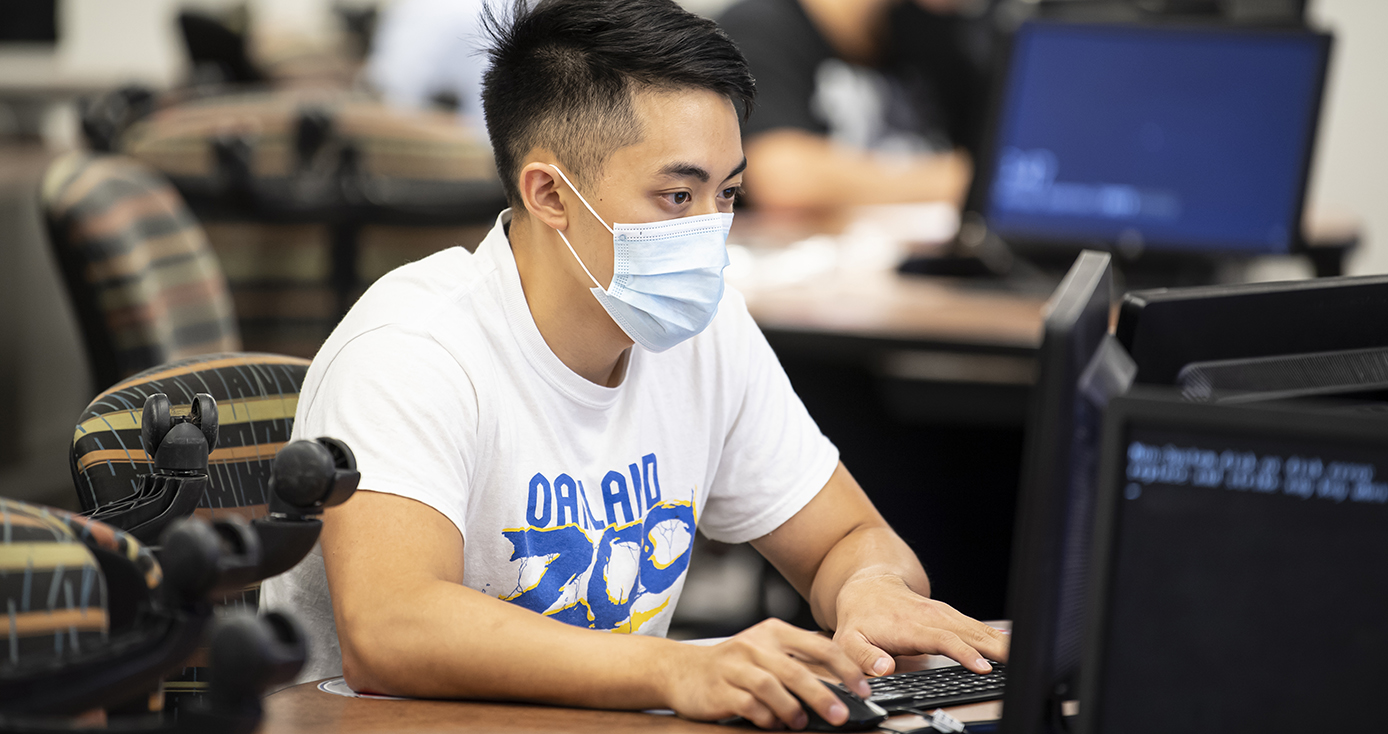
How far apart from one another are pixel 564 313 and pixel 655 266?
0.10 meters

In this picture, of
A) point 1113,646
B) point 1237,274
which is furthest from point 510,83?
point 1237,274

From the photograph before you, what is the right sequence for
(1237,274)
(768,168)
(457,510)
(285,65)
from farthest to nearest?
(285,65), (768,168), (1237,274), (457,510)

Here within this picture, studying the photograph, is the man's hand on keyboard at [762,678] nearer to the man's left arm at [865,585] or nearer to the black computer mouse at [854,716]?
the black computer mouse at [854,716]

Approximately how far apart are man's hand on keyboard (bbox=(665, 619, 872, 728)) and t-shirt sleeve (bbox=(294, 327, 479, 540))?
0.88ft

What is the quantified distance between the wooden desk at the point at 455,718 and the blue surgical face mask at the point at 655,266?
43 centimetres

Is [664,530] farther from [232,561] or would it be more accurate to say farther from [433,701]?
[232,561]

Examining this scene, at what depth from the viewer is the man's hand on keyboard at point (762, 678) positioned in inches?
34.7

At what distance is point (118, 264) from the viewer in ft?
5.85

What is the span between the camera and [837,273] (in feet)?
9.01

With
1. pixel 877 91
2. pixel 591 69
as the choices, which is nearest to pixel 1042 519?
pixel 591 69

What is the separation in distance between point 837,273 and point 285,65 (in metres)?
3.78

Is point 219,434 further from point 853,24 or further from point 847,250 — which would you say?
point 853,24

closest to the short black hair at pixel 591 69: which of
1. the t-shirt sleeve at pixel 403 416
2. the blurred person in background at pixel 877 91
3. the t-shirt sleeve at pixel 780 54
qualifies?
the t-shirt sleeve at pixel 403 416

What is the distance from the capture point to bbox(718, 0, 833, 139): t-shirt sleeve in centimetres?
353
